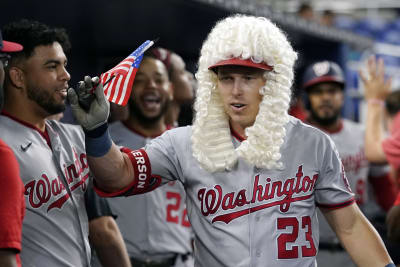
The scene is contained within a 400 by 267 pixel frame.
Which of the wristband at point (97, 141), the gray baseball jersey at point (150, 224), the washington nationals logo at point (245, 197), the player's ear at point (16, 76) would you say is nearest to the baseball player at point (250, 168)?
the washington nationals logo at point (245, 197)

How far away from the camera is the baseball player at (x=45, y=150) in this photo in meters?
2.76

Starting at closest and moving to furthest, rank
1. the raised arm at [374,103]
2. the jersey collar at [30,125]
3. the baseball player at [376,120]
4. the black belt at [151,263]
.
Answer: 1. the jersey collar at [30,125]
2. the black belt at [151,263]
3. the baseball player at [376,120]
4. the raised arm at [374,103]

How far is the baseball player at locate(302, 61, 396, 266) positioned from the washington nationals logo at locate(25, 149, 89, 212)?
2377 millimetres

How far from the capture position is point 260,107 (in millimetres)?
2713

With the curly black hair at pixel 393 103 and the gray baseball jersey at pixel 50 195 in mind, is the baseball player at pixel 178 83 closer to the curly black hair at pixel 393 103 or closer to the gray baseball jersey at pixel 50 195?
the curly black hair at pixel 393 103

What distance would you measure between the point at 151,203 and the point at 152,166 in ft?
Answer: 4.12

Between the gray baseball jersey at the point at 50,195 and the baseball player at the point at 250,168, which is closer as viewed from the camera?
the baseball player at the point at 250,168

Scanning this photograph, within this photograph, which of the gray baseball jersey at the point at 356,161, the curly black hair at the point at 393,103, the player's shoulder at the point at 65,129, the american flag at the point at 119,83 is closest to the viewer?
the american flag at the point at 119,83

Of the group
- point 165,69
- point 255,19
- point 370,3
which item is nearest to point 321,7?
point 370,3

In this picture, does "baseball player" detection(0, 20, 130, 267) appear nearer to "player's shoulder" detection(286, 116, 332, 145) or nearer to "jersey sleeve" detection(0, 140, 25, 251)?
"jersey sleeve" detection(0, 140, 25, 251)

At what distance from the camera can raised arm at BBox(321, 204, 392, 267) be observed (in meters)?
2.72

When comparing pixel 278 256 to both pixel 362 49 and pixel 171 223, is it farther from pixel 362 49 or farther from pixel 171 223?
pixel 362 49

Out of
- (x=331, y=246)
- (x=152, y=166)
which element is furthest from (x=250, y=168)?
(x=331, y=246)

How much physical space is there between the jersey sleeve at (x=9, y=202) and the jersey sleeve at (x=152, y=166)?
605 millimetres
